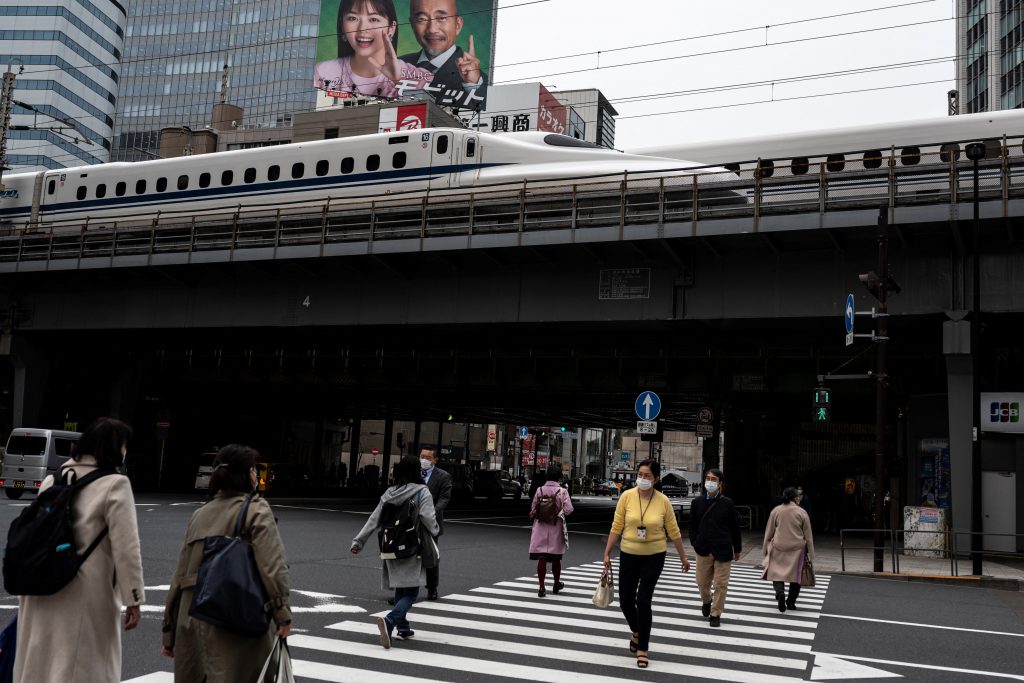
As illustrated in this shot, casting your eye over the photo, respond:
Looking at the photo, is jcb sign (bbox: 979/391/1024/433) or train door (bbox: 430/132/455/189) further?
train door (bbox: 430/132/455/189)

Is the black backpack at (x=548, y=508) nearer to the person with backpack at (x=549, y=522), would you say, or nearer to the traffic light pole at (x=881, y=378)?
the person with backpack at (x=549, y=522)

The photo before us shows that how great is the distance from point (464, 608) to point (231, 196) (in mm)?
23302

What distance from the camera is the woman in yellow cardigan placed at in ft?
27.2

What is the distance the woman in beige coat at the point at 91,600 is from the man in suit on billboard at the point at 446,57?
8780 centimetres

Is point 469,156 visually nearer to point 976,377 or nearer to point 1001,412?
point 976,377

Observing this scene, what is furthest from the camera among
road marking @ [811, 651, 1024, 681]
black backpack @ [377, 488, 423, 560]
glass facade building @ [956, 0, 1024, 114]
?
glass facade building @ [956, 0, 1024, 114]

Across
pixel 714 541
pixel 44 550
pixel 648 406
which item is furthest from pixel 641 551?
pixel 648 406

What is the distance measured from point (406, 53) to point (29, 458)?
6900 cm

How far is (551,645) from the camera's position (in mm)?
8969

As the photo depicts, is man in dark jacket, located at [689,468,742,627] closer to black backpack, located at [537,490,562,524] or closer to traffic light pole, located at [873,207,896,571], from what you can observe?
black backpack, located at [537,490,562,524]

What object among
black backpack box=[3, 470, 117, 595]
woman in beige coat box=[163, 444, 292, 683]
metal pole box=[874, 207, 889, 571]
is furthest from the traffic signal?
black backpack box=[3, 470, 117, 595]

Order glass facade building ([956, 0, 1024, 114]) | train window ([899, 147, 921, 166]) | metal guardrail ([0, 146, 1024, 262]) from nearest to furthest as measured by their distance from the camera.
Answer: metal guardrail ([0, 146, 1024, 262]), train window ([899, 147, 921, 166]), glass facade building ([956, 0, 1024, 114])

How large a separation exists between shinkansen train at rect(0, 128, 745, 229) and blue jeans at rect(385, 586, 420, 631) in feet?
52.2

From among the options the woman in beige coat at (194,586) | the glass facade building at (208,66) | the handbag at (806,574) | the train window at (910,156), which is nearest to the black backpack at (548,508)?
the handbag at (806,574)
